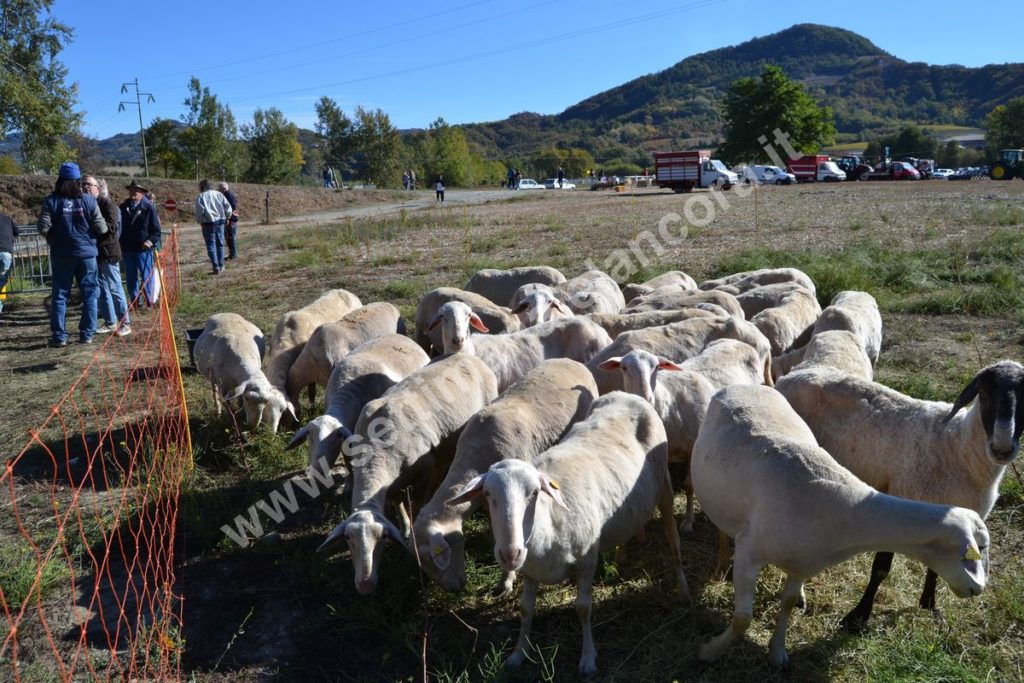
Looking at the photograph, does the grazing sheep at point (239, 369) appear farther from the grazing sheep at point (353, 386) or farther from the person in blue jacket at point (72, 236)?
the person in blue jacket at point (72, 236)

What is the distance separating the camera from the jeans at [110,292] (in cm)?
1128

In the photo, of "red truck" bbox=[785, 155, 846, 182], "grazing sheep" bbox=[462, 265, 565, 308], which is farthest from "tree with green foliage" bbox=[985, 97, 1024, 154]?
"grazing sheep" bbox=[462, 265, 565, 308]

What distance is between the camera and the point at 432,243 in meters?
20.0

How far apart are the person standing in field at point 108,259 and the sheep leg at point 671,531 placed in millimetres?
8840

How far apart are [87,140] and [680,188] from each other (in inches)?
2457

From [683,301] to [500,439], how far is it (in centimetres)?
458

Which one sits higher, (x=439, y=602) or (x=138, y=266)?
(x=138, y=266)

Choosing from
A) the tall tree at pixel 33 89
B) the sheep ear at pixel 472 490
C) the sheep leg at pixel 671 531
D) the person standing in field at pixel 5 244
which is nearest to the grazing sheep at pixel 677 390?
the sheep leg at pixel 671 531

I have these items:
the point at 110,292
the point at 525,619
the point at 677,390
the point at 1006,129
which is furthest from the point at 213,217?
the point at 1006,129

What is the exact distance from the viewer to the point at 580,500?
14.3ft

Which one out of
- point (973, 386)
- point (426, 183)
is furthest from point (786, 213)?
point (426, 183)

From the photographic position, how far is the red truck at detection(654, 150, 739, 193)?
43.9m

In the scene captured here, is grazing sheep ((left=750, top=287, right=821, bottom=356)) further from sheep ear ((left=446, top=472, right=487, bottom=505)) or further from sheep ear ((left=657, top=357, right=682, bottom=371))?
sheep ear ((left=446, top=472, right=487, bottom=505))

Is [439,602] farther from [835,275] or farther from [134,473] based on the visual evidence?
[835,275]
